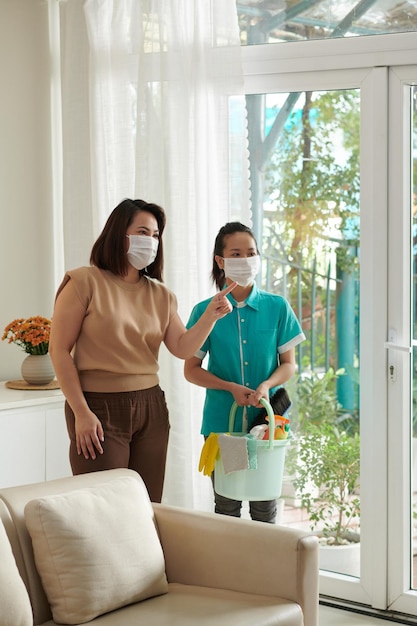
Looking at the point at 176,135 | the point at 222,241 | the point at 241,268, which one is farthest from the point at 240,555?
the point at 176,135

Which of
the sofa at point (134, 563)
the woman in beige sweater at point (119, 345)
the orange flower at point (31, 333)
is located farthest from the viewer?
the orange flower at point (31, 333)

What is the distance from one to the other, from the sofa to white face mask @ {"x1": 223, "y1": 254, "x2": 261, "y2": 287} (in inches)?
30.8

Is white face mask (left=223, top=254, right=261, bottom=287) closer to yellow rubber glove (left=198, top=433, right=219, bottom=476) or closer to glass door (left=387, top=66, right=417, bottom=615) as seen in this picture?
yellow rubber glove (left=198, top=433, right=219, bottom=476)

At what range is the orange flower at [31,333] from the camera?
3.62 meters

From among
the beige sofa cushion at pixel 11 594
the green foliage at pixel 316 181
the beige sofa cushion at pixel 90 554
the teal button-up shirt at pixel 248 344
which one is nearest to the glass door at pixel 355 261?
the green foliage at pixel 316 181

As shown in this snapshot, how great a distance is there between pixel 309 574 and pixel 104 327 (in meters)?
0.98

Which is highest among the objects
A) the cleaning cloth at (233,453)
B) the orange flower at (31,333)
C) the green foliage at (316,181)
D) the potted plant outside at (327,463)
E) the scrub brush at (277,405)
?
the green foliage at (316,181)

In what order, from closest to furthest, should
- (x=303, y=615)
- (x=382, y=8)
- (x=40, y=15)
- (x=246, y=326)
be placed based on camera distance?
1. (x=303, y=615)
2. (x=246, y=326)
3. (x=382, y=8)
4. (x=40, y=15)

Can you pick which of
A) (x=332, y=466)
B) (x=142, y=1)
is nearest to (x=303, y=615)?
(x=332, y=466)

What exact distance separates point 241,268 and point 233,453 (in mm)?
612

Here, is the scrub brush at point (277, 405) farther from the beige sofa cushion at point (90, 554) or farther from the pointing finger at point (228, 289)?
the beige sofa cushion at point (90, 554)

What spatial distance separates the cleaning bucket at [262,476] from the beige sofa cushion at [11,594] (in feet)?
3.01

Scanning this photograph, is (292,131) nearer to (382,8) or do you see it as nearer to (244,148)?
(244,148)

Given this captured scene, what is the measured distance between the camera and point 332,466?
356cm
